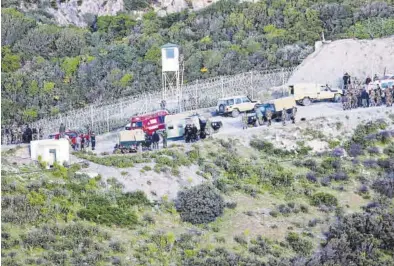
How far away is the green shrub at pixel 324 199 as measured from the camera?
34.2 metres

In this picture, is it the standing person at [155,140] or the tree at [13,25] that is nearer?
the standing person at [155,140]

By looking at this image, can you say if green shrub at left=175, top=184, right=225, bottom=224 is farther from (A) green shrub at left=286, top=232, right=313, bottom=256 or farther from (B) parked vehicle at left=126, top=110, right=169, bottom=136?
(B) parked vehicle at left=126, top=110, right=169, bottom=136

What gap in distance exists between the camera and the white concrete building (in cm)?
3334

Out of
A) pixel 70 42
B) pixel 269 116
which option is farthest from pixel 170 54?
pixel 70 42

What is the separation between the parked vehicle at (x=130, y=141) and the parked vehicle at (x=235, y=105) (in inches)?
305

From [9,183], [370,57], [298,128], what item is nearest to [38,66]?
[370,57]

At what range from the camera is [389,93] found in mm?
42656

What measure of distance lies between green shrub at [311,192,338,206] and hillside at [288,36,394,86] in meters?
17.1

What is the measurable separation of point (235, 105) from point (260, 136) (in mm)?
5184

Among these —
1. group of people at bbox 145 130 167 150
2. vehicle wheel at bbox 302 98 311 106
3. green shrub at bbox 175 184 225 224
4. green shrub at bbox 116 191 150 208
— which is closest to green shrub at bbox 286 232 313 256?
green shrub at bbox 175 184 225 224

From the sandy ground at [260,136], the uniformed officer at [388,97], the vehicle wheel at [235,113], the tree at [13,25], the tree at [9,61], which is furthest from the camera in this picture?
the tree at [13,25]

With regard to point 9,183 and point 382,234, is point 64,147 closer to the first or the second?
point 9,183

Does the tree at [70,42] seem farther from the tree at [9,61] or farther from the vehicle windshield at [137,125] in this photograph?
the vehicle windshield at [137,125]

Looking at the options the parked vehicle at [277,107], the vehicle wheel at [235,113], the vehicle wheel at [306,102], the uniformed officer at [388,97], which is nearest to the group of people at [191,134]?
the parked vehicle at [277,107]
